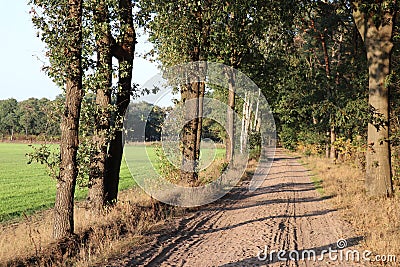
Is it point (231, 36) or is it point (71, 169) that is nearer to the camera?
point (71, 169)

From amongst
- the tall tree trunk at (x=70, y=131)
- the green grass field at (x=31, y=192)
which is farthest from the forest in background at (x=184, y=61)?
the green grass field at (x=31, y=192)

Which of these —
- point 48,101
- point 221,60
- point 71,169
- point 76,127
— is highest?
point 221,60

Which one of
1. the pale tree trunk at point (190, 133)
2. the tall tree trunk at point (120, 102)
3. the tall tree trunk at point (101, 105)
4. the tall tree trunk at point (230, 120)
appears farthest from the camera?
the tall tree trunk at point (230, 120)

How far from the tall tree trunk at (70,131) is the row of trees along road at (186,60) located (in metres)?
0.02

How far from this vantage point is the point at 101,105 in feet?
32.7

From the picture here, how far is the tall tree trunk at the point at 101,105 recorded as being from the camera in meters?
8.62

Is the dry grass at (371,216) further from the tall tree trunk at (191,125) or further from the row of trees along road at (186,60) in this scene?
the tall tree trunk at (191,125)

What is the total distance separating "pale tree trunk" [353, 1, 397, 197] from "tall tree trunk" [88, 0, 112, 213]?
9374 mm

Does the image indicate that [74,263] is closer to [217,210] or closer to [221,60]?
[217,210]

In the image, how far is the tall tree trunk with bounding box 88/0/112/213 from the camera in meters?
8.62

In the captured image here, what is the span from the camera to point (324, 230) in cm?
966

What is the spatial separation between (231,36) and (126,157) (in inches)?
332

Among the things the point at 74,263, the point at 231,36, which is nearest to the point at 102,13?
the point at 74,263

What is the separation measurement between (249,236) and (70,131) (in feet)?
14.9
